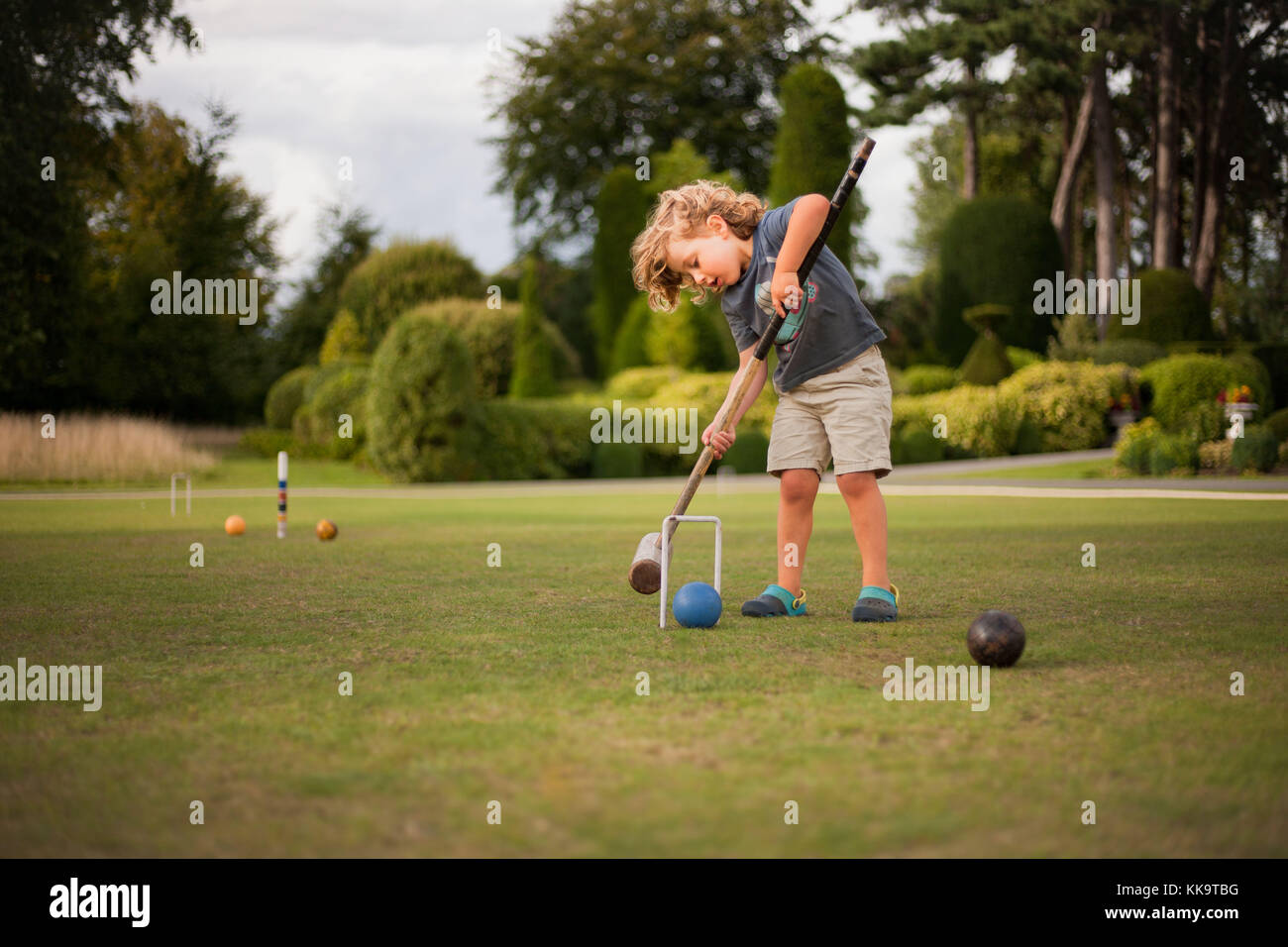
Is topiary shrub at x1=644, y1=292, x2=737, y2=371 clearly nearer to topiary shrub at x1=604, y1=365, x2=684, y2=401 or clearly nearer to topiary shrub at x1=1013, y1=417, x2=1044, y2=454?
topiary shrub at x1=604, y1=365, x2=684, y2=401

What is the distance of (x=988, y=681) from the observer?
12.7ft

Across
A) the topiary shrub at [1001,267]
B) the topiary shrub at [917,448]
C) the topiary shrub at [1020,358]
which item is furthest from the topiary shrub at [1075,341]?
the topiary shrub at [917,448]

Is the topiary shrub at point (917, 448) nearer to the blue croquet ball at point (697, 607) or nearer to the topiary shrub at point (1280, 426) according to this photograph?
the topiary shrub at point (1280, 426)

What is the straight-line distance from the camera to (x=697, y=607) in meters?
4.92

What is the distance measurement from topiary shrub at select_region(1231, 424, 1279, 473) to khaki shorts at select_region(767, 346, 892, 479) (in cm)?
1279

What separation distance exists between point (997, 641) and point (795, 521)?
5.13 feet

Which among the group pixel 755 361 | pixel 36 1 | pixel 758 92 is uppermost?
pixel 758 92

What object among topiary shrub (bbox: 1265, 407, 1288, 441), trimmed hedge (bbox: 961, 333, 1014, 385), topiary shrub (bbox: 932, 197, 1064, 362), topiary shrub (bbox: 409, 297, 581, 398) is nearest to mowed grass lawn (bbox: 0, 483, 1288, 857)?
topiary shrub (bbox: 1265, 407, 1288, 441)

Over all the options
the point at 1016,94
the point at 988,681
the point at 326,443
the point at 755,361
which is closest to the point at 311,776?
the point at 988,681

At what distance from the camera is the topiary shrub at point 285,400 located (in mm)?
28125
